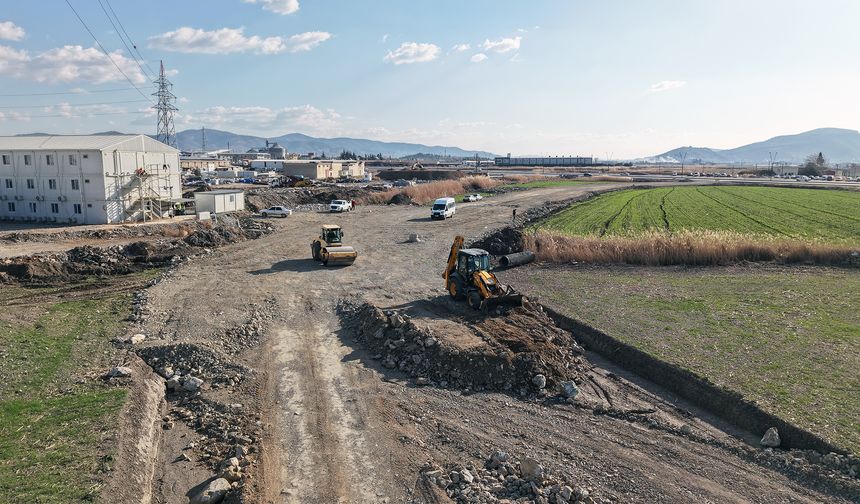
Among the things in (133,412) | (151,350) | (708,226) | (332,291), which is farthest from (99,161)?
(708,226)

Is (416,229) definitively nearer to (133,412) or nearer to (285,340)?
(285,340)

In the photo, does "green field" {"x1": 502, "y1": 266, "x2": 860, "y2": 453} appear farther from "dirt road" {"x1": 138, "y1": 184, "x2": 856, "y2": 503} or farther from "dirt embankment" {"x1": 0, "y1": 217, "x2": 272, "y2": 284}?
"dirt embankment" {"x1": 0, "y1": 217, "x2": 272, "y2": 284}

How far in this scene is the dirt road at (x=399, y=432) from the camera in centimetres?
1088

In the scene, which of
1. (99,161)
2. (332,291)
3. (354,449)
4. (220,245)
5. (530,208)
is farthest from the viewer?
(530,208)

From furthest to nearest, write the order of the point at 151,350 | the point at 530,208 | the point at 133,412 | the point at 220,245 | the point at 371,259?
1. the point at 530,208
2. the point at 220,245
3. the point at 371,259
4. the point at 151,350
5. the point at 133,412

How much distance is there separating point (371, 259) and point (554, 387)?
63.1 feet

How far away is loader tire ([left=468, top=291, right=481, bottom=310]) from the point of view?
21.3 metres

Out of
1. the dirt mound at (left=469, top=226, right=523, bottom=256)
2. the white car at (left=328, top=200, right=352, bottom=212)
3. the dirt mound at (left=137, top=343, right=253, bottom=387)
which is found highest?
the white car at (left=328, top=200, right=352, bottom=212)

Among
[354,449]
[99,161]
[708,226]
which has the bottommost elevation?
[354,449]

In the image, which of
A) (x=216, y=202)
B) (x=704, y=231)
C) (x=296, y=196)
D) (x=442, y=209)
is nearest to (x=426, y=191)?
(x=296, y=196)

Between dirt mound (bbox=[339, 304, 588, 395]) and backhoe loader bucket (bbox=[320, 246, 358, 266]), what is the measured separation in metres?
9.63

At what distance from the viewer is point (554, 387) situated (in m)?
15.7

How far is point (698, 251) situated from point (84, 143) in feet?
158

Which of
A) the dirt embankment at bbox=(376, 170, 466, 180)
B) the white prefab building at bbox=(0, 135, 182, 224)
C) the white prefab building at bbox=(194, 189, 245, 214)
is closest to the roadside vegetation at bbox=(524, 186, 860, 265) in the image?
the white prefab building at bbox=(194, 189, 245, 214)
